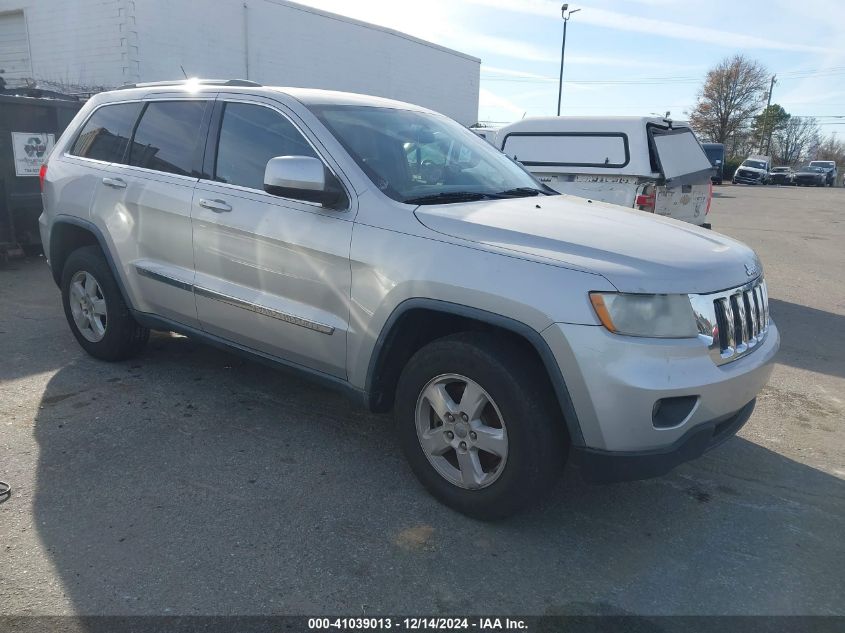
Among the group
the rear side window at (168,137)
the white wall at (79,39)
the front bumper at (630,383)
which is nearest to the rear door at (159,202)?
the rear side window at (168,137)

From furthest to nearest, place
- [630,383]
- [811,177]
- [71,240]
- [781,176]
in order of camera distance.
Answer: [781,176] < [811,177] < [71,240] < [630,383]

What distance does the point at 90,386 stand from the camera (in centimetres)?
459

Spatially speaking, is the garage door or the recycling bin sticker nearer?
the recycling bin sticker

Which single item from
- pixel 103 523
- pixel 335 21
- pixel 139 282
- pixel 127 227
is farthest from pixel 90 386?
pixel 335 21

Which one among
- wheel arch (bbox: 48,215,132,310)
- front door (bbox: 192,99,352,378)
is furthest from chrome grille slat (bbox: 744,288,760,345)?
wheel arch (bbox: 48,215,132,310)

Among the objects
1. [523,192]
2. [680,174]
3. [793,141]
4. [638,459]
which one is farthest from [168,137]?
[793,141]

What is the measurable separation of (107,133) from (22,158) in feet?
14.1

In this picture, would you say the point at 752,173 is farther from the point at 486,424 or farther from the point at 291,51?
the point at 486,424

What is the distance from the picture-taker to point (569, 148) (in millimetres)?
8336

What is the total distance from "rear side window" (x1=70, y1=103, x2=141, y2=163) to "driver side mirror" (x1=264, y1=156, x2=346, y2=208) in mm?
1939

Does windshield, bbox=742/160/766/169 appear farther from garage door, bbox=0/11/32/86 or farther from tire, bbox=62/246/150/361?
tire, bbox=62/246/150/361

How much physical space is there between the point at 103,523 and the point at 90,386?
181 cm

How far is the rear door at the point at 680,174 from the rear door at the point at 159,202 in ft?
17.2

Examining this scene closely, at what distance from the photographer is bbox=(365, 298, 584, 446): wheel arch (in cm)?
273
